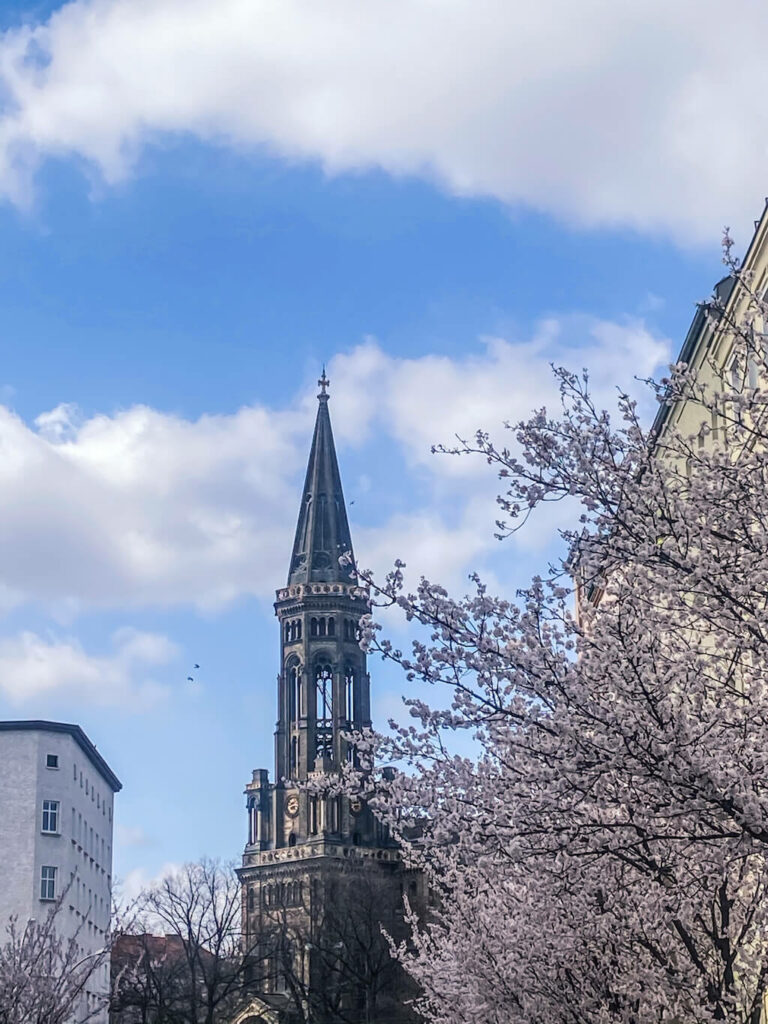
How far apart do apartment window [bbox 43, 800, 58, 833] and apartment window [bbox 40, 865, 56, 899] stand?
1721mm

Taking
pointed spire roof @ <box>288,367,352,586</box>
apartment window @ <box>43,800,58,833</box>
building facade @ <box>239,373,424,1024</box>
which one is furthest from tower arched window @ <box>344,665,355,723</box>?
apartment window @ <box>43,800,58,833</box>

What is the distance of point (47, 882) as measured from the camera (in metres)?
68.8

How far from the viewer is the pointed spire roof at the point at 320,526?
144 m

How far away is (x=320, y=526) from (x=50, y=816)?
76319 mm

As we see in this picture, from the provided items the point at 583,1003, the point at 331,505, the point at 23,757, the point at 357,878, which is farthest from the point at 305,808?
the point at 583,1003

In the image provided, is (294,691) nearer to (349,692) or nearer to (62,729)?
(349,692)

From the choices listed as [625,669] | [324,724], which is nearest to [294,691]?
[324,724]

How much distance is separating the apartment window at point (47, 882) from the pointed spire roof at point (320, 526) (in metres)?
75.1

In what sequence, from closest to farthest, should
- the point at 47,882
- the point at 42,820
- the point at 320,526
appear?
the point at 47,882, the point at 42,820, the point at 320,526

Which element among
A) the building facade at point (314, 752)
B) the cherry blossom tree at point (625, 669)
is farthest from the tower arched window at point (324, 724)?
the cherry blossom tree at point (625, 669)

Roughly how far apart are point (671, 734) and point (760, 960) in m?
10.1

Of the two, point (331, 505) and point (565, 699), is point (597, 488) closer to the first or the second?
point (565, 699)

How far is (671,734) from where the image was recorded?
1311cm

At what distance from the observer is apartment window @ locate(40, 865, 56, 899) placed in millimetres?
68381
